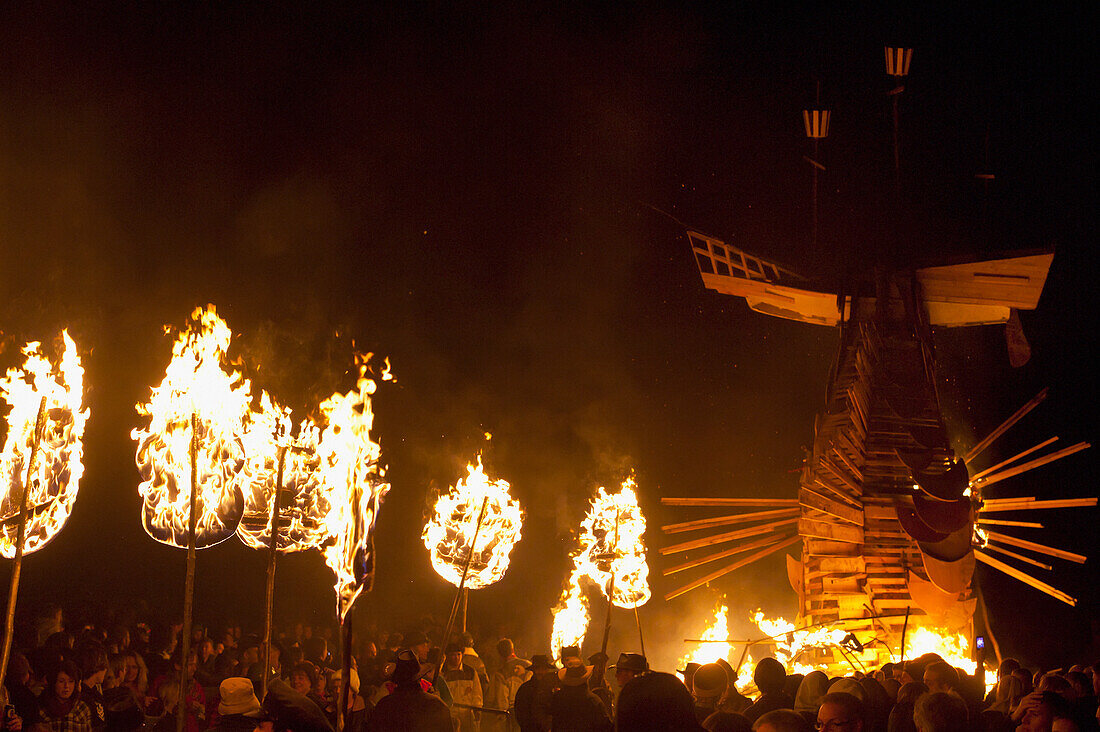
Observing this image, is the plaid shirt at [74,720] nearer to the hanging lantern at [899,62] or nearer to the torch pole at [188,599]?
the torch pole at [188,599]

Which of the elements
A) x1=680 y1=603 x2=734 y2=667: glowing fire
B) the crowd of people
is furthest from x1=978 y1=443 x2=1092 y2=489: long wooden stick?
the crowd of people

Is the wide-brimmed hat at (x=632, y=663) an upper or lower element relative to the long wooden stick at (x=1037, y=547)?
lower

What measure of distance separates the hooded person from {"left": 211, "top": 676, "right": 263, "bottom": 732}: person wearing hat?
3.93 feet

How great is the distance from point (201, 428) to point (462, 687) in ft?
15.5

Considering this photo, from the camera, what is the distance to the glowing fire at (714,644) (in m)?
20.8

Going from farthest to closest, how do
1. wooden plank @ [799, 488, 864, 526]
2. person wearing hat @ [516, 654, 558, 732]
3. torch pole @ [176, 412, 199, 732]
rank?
wooden plank @ [799, 488, 864, 526] < person wearing hat @ [516, 654, 558, 732] < torch pole @ [176, 412, 199, 732]

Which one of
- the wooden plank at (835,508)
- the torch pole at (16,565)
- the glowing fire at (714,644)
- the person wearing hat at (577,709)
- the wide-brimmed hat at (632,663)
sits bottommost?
the glowing fire at (714,644)

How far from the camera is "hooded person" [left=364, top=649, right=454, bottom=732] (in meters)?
7.72

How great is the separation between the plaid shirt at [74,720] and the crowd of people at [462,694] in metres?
0.01

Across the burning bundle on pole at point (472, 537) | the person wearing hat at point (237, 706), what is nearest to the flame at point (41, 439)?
the person wearing hat at point (237, 706)

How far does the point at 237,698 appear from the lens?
683 centimetres

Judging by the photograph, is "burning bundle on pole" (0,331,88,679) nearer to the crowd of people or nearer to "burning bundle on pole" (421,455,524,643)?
the crowd of people

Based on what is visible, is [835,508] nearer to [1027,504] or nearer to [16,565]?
[1027,504]

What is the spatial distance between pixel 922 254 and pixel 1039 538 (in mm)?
13788
